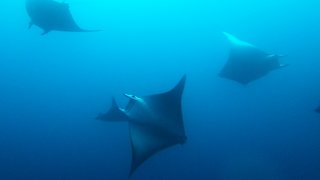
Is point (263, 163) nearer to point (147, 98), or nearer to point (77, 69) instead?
point (147, 98)

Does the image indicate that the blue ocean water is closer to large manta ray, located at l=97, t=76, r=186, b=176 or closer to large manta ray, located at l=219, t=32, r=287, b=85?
large manta ray, located at l=219, t=32, r=287, b=85

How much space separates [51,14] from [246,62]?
3.42 metres

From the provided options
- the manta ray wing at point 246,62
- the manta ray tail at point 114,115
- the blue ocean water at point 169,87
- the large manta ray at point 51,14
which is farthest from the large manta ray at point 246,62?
the blue ocean water at point 169,87

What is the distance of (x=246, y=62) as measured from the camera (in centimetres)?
636

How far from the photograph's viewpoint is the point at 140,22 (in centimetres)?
1492

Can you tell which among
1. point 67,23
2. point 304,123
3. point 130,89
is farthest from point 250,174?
point 67,23

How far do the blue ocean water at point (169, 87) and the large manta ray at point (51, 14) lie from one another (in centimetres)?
584

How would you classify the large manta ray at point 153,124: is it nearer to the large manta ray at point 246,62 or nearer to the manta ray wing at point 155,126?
the manta ray wing at point 155,126

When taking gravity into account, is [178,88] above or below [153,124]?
above

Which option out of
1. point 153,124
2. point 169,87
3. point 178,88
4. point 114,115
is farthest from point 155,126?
point 169,87

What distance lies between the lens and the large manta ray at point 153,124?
15.1 ft

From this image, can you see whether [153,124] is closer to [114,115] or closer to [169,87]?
[114,115]

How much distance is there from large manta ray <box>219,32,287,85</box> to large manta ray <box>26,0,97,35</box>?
2.77m

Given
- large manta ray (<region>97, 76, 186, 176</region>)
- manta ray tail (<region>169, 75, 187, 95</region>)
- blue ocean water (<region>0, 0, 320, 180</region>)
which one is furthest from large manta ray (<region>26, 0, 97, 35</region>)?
blue ocean water (<region>0, 0, 320, 180</region>)
